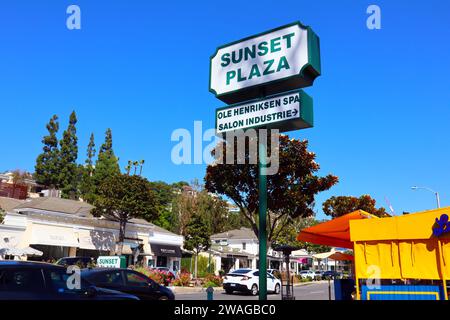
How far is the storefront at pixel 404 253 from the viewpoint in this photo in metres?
8.53

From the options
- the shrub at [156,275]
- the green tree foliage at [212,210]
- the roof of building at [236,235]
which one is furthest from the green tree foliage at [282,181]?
the roof of building at [236,235]

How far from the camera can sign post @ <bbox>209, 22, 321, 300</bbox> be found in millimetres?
6449

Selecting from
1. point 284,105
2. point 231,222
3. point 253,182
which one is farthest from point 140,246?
point 231,222

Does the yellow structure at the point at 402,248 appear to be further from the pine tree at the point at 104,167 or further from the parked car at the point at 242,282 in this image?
the pine tree at the point at 104,167

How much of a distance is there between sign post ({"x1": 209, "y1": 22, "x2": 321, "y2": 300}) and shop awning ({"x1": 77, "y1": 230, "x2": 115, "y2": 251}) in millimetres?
29986

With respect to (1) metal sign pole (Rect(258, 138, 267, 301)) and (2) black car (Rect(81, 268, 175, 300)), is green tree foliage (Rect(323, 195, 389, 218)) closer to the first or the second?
(2) black car (Rect(81, 268, 175, 300))

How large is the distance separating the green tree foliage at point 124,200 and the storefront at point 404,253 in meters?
27.8

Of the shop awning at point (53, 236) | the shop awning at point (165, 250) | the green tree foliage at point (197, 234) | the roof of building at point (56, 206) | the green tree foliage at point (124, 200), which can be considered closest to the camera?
the shop awning at point (53, 236)

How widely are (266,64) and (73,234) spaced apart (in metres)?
30.6

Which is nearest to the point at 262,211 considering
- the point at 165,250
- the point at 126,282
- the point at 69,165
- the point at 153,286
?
the point at 126,282

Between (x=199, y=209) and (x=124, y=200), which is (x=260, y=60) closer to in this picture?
(x=124, y=200)

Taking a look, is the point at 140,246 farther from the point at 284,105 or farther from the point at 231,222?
the point at 231,222

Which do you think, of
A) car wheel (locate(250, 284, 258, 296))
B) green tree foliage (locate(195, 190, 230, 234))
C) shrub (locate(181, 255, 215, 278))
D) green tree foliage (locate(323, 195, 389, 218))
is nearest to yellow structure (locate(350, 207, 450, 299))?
car wheel (locate(250, 284, 258, 296))
